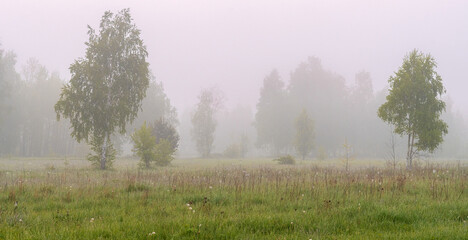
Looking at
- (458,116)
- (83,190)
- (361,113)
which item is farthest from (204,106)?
(458,116)

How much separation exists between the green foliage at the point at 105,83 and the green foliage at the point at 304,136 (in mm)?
29011

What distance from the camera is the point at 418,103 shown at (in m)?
20.3

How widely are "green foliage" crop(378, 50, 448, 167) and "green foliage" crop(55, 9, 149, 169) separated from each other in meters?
19.9

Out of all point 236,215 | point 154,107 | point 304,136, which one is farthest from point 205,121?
point 236,215

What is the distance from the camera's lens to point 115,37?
76.7 feet

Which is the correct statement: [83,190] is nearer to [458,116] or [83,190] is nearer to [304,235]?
[304,235]

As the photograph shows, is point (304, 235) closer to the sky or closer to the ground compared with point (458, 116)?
closer to the ground

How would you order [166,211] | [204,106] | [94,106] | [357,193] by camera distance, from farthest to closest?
[204,106], [94,106], [357,193], [166,211]

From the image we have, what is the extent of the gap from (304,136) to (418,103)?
2615 cm

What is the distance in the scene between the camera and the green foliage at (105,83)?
2164cm

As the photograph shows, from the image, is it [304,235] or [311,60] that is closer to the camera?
[304,235]

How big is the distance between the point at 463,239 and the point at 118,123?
22668 millimetres

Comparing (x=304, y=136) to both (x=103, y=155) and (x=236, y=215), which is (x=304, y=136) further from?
(x=236, y=215)

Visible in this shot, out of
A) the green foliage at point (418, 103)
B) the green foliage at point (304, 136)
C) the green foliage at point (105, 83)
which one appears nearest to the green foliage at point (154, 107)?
the green foliage at point (304, 136)
